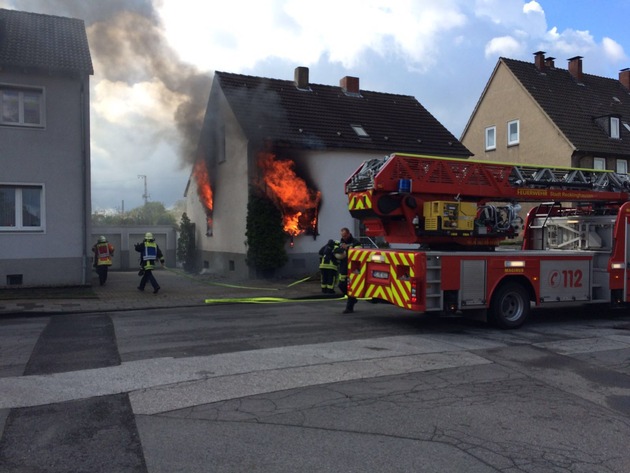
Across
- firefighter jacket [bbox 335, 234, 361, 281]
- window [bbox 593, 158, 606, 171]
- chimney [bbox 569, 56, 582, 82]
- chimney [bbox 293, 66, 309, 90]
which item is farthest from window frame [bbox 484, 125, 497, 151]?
firefighter jacket [bbox 335, 234, 361, 281]

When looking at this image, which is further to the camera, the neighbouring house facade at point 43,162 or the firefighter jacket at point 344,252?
the neighbouring house facade at point 43,162

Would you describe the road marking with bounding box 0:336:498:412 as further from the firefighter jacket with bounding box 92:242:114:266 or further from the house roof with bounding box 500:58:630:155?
the house roof with bounding box 500:58:630:155

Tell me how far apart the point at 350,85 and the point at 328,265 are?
454 inches

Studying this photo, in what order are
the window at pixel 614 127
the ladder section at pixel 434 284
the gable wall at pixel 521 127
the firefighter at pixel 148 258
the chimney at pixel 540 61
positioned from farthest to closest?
the chimney at pixel 540 61 < the window at pixel 614 127 < the gable wall at pixel 521 127 < the firefighter at pixel 148 258 < the ladder section at pixel 434 284

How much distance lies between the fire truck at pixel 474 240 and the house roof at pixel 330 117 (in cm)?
848

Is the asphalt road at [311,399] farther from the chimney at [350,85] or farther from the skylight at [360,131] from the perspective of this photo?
the chimney at [350,85]

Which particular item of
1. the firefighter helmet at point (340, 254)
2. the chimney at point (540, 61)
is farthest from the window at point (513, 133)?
the firefighter helmet at point (340, 254)

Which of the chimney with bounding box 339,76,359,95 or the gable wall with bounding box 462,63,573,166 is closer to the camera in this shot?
the chimney with bounding box 339,76,359,95

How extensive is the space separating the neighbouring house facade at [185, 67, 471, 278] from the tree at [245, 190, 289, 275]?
41 centimetres

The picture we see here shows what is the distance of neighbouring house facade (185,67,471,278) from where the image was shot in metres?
17.8

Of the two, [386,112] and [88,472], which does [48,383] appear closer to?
[88,472]

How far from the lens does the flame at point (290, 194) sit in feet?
56.8

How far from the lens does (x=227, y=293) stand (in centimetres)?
1433

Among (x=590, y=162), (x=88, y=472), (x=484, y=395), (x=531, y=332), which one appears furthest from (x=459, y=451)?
(x=590, y=162)
